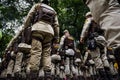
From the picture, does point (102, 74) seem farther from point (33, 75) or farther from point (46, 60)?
point (33, 75)

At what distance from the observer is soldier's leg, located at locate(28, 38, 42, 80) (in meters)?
5.43

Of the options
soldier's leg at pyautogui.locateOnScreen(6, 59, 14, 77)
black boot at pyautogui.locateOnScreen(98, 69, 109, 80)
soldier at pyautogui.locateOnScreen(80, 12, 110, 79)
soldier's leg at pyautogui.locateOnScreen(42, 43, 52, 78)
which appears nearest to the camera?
soldier's leg at pyautogui.locateOnScreen(42, 43, 52, 78)

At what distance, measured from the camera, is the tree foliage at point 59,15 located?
2047cm

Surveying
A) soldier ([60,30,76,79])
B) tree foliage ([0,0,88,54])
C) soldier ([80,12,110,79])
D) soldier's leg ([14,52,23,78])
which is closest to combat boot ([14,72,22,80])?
soldier's leg ([14,52,23,78])

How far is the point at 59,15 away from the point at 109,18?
66.2 ft

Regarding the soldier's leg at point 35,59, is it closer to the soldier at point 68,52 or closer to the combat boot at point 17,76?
the combat boot at point 17,76

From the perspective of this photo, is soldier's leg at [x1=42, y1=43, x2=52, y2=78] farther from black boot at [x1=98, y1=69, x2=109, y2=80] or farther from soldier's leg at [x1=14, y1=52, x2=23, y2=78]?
black boot at [x1=98, y1=69, x2=109, y2=80]

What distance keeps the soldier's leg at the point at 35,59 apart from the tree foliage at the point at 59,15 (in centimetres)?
1430

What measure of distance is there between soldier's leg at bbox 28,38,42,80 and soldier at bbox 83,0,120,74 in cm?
358

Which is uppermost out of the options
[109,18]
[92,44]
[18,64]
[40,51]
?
[92,44]

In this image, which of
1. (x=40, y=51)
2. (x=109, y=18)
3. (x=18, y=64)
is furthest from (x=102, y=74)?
(x=109, y=18)

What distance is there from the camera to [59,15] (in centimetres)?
2195

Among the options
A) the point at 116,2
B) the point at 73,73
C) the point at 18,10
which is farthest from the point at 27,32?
the point at 18,10

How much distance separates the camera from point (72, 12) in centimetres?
2206
